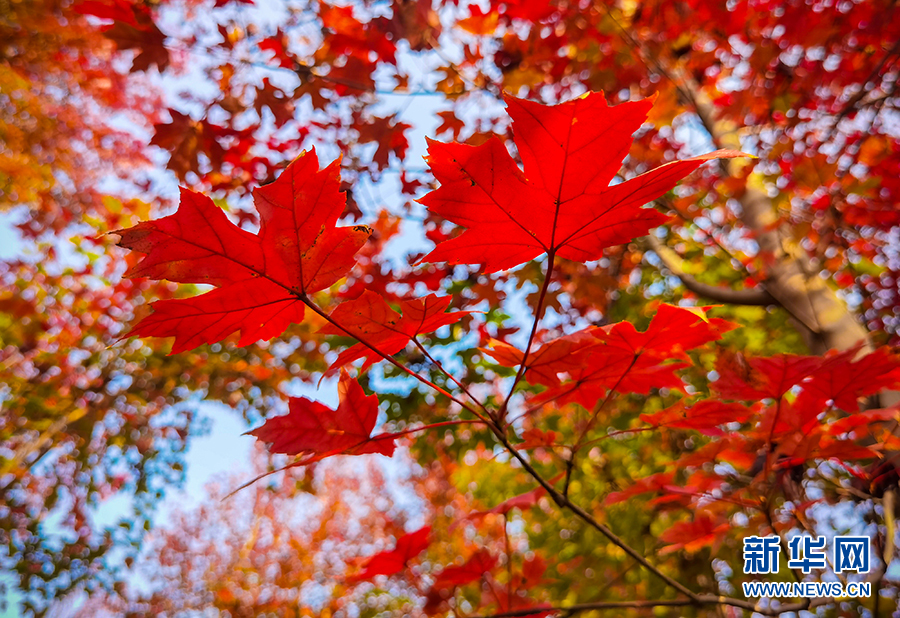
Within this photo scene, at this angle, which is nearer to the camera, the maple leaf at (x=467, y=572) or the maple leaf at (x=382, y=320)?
the maple leaf at (x=382, y=320)

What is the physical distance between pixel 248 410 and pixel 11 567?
223cm

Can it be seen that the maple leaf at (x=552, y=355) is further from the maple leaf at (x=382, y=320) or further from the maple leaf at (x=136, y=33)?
the maple leaf at (x=136, y=33)

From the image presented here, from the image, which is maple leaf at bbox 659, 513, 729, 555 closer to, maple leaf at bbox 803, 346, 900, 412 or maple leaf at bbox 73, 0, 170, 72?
maple leaf at bbox 803, 346, 900, 412

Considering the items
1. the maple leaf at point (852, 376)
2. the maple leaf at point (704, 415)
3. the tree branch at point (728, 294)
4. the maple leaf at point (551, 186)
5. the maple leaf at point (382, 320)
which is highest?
the tree branch at point (728, 294)

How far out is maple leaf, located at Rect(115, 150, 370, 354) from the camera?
73cm

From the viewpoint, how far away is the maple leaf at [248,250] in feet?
2.38

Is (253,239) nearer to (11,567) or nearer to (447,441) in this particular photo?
(447,441)

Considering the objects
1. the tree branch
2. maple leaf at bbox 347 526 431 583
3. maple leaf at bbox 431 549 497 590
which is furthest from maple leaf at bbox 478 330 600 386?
the tree branch

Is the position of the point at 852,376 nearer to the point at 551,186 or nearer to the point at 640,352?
the point at 640,352

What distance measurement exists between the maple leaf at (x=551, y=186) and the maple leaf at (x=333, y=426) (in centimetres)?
33

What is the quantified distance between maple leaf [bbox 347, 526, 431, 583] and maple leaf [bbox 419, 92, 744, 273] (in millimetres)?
1100

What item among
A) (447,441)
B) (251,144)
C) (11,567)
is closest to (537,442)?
(447,441)

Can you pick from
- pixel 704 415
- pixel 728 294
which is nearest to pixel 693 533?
pixel 704 415

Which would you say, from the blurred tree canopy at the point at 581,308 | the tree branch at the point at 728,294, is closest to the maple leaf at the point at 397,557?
the blurred tree canopy at the point at 581,308
